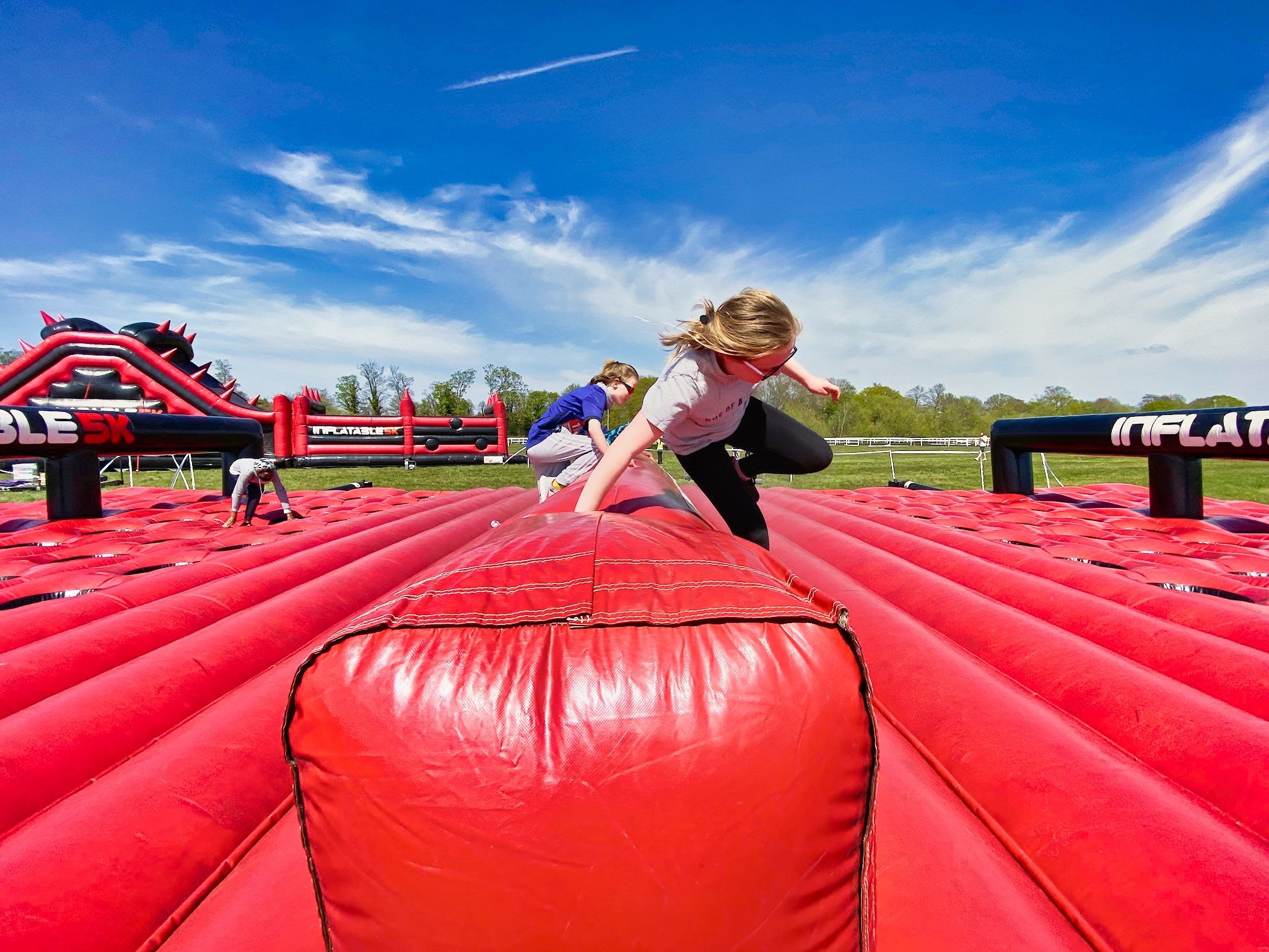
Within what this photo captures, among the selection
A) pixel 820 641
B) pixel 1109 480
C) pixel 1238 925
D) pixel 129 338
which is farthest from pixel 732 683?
pixel 129 338

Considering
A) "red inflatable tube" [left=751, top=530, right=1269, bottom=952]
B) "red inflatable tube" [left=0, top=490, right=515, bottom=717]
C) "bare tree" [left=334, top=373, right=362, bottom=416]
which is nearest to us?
"red inflatable tube" [left=751, top=530, right=1269, bottom=952]

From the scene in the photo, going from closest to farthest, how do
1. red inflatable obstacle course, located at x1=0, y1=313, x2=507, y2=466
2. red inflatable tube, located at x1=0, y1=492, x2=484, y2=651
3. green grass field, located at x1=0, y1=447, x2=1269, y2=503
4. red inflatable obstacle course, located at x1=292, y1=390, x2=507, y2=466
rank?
red inflatable tube, located at x1=0, y1=492, x2=484, y2=651
green grass field, located at x1=0, y1=447, x2=1269, y2=503
red inflatable obstacle course, located at x1=0, y1=313, x2=507, y2=466
red inflatable obstacle course, located at x1=292, y1=390, x2=507, y2=466

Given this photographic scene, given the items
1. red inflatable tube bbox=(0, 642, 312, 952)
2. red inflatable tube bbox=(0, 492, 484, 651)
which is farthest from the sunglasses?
red inflatable tube bbox=(0, 492, 484, 651)

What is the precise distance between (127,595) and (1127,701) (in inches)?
119

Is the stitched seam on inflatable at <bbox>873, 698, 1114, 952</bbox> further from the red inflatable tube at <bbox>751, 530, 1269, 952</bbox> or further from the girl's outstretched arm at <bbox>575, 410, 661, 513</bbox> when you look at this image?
the girl's outstretched arm at <bbox>575, 410, 661, 513</bbox>

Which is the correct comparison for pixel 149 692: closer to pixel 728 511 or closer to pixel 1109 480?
pixel 728 511

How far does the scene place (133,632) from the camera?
179 centimetres

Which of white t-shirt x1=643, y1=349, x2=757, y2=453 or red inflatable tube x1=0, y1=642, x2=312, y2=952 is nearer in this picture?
red inflatable tube x1=0, y1=642, x2=312, y2=952

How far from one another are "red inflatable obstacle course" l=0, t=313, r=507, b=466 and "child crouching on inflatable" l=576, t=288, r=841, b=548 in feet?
39.8

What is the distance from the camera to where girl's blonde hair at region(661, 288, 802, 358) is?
1.98 meters

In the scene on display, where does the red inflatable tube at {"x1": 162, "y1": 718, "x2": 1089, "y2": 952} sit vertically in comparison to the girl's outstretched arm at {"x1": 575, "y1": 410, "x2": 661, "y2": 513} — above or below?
below

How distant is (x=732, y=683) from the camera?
2.33 feet

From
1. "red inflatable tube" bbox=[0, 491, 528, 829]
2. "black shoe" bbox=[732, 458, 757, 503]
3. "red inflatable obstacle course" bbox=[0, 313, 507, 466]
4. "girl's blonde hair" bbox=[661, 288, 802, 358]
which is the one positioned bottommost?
"red inflatable tube" bbox=[0, 491, 528, 829]

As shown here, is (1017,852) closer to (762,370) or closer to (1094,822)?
(1094,822)
